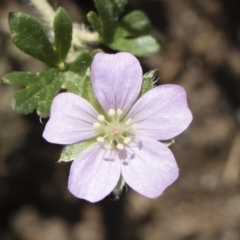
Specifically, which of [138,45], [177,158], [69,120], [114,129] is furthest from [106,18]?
[177,158]

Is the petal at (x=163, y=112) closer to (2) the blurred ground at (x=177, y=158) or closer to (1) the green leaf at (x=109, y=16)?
(1) the green leaf at (x=109, y=16)

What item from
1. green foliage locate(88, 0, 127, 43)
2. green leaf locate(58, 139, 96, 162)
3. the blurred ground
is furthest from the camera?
the blurred ground

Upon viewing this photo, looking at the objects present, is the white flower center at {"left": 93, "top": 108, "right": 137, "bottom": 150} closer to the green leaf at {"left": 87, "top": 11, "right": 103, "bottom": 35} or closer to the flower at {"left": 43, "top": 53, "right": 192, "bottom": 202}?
the flower at {"left": 43, "top": 53, "right": 192, "bottom": 202}

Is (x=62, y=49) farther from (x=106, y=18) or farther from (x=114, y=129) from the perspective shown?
(x=114, y=129)

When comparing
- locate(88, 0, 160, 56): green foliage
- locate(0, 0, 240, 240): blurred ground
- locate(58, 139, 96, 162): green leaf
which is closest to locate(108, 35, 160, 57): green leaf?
locate(88, 0, 160, 56): green foliage

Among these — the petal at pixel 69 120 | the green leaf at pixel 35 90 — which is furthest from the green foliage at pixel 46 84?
the petal at pixel 69 120
